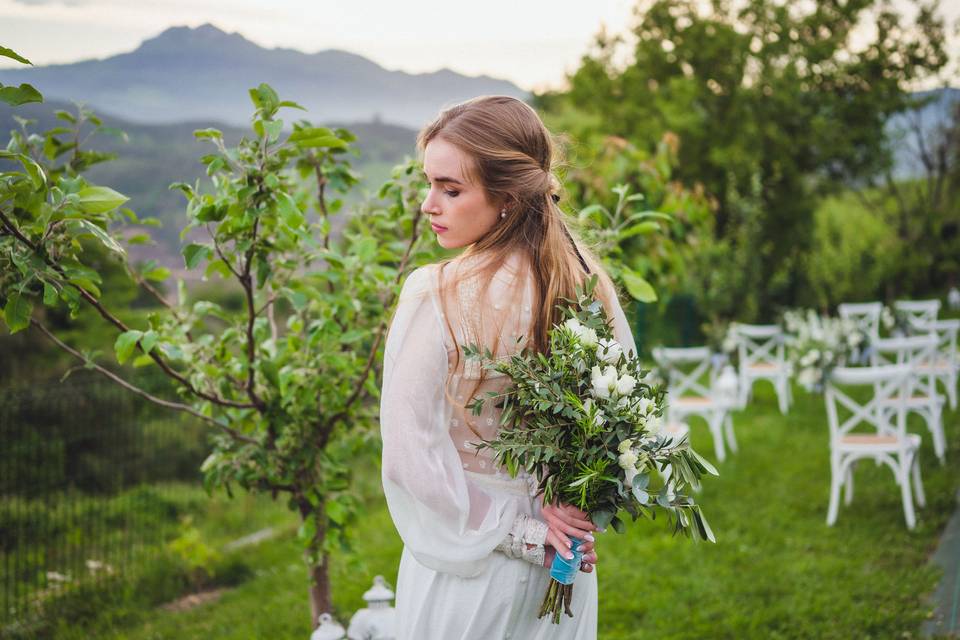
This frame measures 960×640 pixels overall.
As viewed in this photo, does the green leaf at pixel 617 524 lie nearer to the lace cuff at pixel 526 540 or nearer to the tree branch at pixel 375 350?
the lace cuff at pixel 526 540

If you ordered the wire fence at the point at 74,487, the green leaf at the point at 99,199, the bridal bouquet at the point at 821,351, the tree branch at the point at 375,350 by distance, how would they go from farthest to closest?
the bridal bouquet at the point at 821,351 < the wire fence at the point at 74,487 < the tree branch at the point at 375,350 < the green leaf at the point at 99,199

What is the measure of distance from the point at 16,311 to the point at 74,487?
3.58m

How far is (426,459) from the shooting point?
1.61 m

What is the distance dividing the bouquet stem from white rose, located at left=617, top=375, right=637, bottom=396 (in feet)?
1.02

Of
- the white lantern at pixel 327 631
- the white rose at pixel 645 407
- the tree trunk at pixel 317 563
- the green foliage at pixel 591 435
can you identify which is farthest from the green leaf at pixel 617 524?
the tree trunk at pixel 317 563

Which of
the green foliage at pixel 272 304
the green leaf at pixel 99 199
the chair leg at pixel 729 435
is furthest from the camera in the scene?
the chair leg at pixel 729 435

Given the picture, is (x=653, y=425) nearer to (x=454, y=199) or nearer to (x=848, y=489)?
(x=454, y=199)

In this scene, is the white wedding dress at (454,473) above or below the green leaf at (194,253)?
below

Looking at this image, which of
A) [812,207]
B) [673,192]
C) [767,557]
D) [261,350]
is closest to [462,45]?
[673,192]

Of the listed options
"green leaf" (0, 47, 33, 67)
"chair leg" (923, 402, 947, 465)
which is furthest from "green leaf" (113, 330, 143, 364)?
"chair leg" (923, 402, 947, 465)

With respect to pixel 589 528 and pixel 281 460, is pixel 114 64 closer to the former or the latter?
pixel 281 460

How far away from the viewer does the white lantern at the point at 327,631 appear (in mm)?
2545

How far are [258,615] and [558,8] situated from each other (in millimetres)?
3696

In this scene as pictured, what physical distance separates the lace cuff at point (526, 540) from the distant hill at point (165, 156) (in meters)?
1.53
